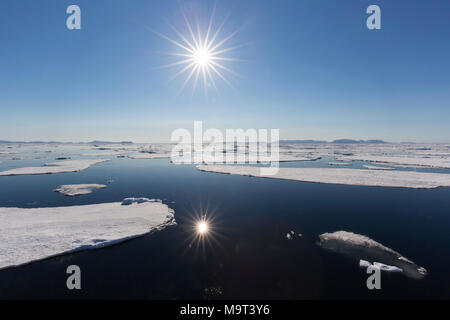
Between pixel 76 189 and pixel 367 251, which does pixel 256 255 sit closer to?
pixel 367 251

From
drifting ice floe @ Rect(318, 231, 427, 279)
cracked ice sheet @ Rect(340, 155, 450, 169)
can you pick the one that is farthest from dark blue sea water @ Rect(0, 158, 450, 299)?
cracked ice sheet @ Rect(340, 155, 450, 169)

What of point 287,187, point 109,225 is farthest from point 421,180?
point 109,225

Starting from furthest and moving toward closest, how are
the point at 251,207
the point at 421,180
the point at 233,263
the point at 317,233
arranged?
the point at 421,180 < the point at 251,207 < the point at 317,233 < the point at 233,263

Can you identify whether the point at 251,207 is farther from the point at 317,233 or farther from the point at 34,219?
the point at 34,219

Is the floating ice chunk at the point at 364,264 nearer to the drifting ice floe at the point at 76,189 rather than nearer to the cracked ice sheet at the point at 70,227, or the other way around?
the cracked ice sheet at the point at 70,227

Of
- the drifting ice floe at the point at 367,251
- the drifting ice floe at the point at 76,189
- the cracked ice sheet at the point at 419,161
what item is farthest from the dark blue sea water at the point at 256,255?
the cracked ice sheet at the point at 419,161

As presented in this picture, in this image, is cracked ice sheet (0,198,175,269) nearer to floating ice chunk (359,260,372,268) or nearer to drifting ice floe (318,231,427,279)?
drifting ice floe (318,231,427,279)
